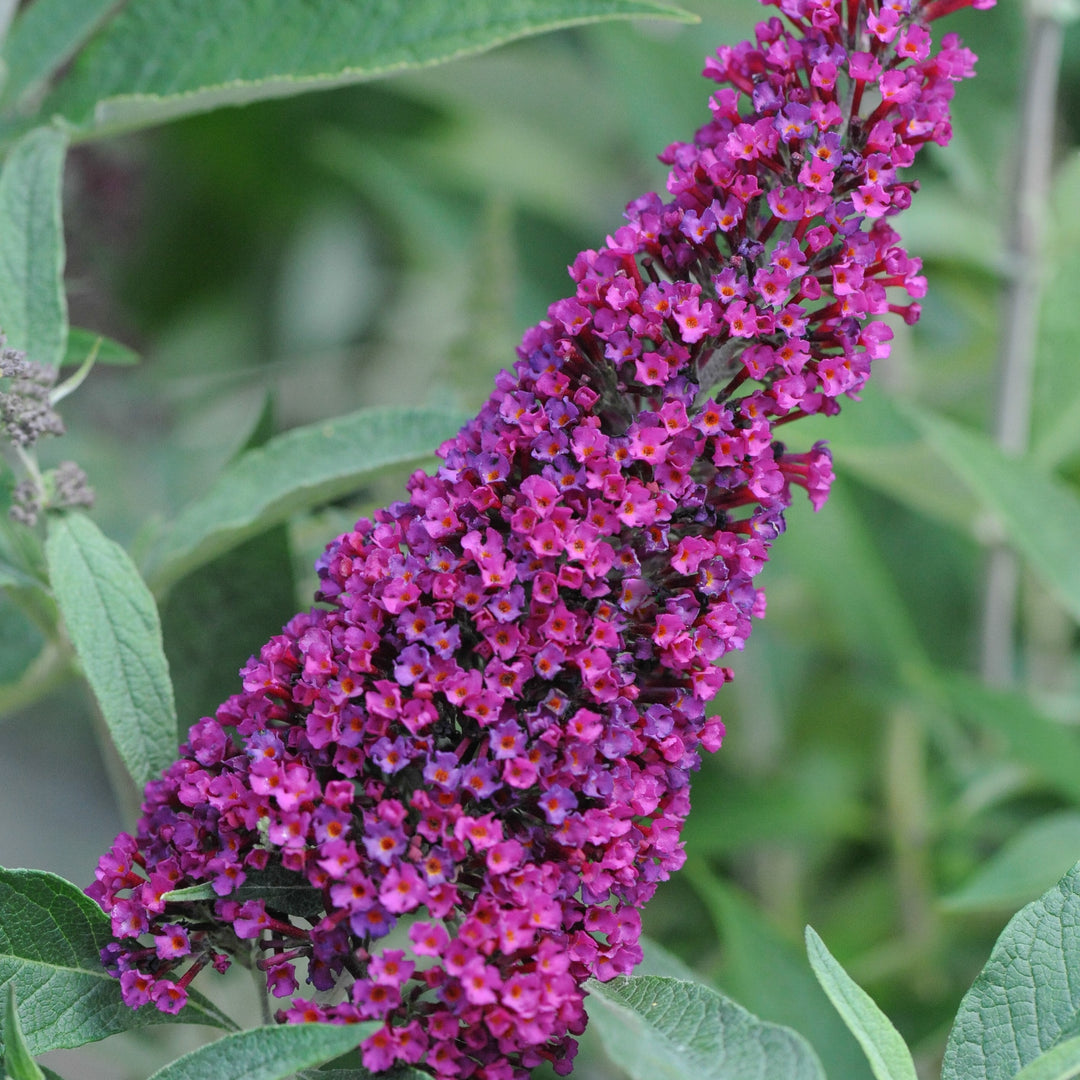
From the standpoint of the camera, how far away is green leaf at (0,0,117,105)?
1076 mm

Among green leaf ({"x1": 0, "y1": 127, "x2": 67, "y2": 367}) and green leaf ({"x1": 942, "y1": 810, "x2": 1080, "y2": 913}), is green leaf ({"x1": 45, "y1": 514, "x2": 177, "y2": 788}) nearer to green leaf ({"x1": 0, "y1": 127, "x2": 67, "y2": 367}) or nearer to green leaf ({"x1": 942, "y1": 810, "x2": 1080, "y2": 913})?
green leaf ({"x1": 0, "y1": 127, "x2": 67, "y2": 367})

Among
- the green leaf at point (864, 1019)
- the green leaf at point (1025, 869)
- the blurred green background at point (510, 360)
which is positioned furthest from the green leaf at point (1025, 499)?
the green leaf at point (864, 1019)

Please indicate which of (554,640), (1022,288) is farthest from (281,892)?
(1022,288)

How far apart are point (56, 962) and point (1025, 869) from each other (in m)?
0.79

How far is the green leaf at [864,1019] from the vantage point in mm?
675

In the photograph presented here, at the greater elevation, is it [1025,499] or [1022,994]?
[1025,499]

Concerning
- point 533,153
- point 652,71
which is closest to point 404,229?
point 533,153

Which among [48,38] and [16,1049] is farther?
[48,38]

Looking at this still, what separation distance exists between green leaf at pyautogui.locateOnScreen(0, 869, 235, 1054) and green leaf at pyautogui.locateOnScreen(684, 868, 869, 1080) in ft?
1.85

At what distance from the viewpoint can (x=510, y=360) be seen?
1.52 m

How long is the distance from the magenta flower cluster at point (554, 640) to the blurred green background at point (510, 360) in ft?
1.00

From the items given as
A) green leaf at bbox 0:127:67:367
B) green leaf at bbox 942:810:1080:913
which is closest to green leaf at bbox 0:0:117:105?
green leaf at bbox 0:127:67:367

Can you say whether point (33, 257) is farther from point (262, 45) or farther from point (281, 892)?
point (281, 892)

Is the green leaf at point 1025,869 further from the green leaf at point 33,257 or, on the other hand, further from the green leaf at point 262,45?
the green leaf at point 33,257
